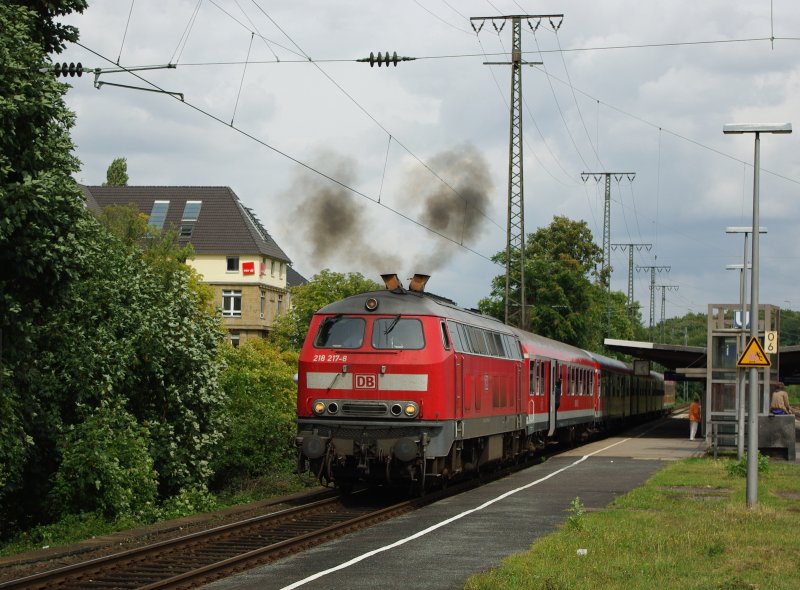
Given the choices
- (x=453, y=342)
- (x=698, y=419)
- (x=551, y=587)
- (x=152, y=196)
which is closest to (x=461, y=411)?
(x=453, y=342)

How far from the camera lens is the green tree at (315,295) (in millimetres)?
58812

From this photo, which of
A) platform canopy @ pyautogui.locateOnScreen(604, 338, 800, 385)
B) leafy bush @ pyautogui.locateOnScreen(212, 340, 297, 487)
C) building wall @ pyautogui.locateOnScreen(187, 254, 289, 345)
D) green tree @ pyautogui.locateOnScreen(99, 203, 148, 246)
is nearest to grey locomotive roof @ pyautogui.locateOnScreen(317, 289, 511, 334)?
leafy bush @ pyautogui.locateOnScreen(212, 340, 297, 487)

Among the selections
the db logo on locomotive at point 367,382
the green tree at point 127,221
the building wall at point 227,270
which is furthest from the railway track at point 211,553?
the building wall at point 227,270

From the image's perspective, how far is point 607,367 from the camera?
4497 cm

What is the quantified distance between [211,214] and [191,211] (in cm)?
153

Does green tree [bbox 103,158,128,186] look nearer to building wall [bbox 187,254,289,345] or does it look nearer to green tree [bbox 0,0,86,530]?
building wall [bbox 187,254,289,345]

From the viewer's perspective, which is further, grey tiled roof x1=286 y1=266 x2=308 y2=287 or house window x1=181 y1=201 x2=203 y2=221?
grey tiled roof x1=286 y1=266 x2=308 y2=287

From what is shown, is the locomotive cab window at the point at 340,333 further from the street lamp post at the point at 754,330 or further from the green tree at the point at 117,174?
the green tree at the point at 117,174

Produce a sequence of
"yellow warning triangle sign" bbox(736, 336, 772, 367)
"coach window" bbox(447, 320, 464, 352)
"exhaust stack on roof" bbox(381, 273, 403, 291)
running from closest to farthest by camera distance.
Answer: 1. "yellow warning triangle sign" bbox(736, 336, 772, 367)
2. "coach window" bbox(447, 320, 464, 352)
3. "exhaust stack on roof" bbox(381, 273, 403, 291)

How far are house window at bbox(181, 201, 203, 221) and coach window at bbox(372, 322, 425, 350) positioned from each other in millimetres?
57955

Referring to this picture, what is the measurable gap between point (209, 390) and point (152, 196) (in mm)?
53675

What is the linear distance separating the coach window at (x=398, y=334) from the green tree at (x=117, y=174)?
65773mm

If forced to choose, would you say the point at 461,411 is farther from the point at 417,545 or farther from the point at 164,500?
the point at 164,500

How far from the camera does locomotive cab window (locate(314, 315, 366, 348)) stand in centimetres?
1919
